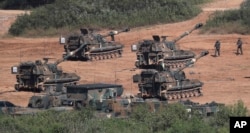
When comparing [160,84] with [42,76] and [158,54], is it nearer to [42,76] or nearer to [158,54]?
[42,76]

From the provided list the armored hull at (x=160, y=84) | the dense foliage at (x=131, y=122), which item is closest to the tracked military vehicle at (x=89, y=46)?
the armored hull at (x=160, y=84)

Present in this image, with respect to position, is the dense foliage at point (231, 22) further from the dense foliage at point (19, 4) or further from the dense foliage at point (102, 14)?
the dense foliage at point (19, 4)

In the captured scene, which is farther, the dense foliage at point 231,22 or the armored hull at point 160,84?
the dense foliage at point 231,22

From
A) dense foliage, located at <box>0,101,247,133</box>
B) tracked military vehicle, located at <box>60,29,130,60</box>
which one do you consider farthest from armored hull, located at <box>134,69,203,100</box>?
tracked military vehicle, located at <box>60,29,130,60</box>

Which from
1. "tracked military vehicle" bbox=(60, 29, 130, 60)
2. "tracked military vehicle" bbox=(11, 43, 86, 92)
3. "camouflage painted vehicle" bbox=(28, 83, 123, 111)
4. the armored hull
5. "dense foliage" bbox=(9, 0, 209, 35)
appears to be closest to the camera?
"camouflage painted vehicle" bbox=(28, 83, 123, 111)

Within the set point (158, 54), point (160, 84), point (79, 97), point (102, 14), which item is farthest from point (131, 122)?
point (102, 14)

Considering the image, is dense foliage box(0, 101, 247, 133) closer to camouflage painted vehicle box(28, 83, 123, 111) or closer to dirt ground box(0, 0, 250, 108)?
camouflage painted vehicle box(28, 83, 123, 111)
